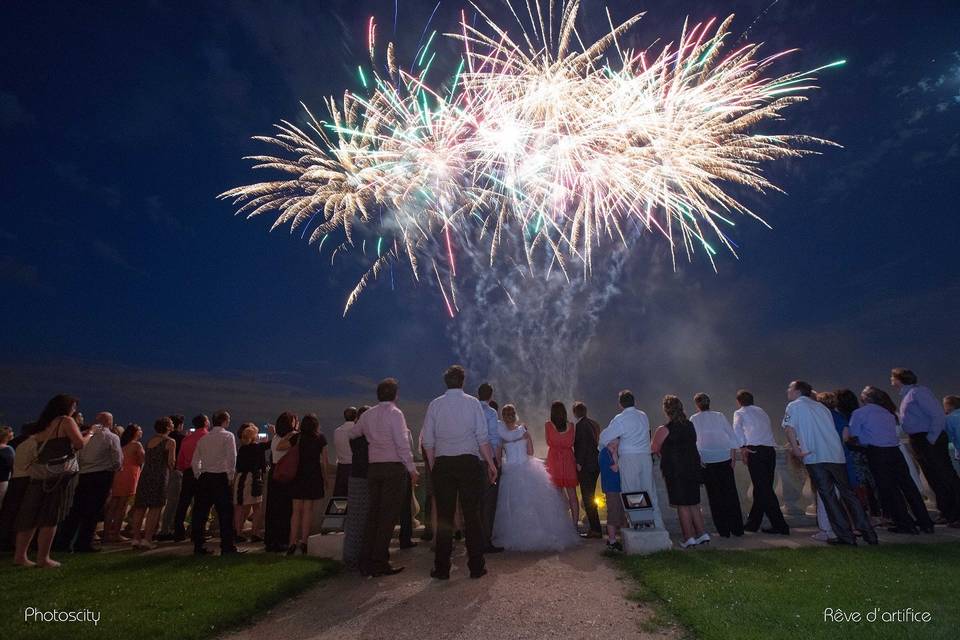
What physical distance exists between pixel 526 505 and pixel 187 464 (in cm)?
639

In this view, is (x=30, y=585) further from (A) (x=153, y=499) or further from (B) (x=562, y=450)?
(B) (x=562, y=450)

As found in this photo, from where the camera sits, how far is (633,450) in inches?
318

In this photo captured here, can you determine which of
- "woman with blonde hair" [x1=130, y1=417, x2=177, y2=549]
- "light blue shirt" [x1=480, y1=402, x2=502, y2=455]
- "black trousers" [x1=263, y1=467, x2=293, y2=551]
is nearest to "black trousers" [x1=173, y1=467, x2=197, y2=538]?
"woman with blonde hair" [x1=130, y1=417, x2=177, y2=549]

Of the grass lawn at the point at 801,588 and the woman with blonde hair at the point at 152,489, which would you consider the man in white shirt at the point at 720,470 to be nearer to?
the grass lawn at the point at 801,588

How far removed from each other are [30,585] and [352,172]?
467 inches

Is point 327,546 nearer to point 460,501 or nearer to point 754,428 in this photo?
point 460,501

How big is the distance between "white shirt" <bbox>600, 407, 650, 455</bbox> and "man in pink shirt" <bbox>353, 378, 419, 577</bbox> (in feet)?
11.3

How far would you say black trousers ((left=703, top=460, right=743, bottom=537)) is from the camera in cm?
859

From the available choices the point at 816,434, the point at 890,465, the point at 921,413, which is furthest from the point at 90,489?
the point at 921,413

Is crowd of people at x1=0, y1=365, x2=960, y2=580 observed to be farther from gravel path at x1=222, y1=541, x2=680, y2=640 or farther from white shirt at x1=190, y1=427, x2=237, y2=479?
gravel path at x1=222, y1=541, x2=680, y2=640

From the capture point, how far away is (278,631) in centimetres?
491

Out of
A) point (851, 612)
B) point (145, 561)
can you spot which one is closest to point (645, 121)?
point (851, 612)

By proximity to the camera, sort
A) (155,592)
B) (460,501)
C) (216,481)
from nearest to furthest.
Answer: (155,592) < (460,501) < (216,481)

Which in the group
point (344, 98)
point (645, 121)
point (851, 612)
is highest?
point (344, 98)
